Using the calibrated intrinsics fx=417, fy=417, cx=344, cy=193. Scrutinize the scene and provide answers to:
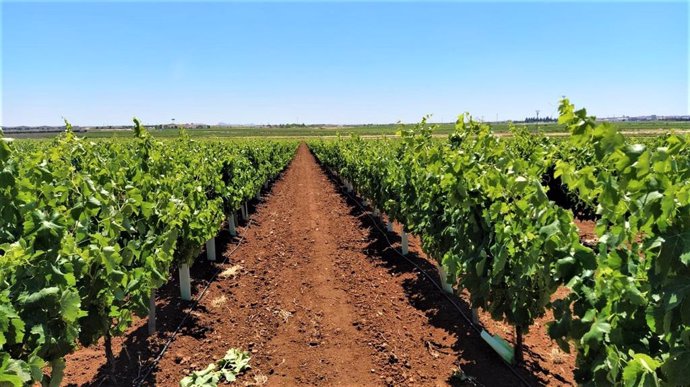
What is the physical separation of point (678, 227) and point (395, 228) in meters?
10.3

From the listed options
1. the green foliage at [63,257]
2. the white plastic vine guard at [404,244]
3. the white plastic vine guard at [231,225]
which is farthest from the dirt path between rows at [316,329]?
the white plastic vine guard at [231,225]

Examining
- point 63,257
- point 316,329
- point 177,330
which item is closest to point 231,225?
point 177,330

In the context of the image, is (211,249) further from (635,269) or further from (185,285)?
(635,269)

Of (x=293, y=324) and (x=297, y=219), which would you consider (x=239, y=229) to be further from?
(x=293, y=324)

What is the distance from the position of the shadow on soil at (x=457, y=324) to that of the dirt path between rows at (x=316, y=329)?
0.6 inches

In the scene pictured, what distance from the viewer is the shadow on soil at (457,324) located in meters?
4.81

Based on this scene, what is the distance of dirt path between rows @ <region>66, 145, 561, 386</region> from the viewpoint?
16.6 ft

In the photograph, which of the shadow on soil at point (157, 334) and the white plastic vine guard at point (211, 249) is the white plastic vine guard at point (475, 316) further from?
the white plastic vine guard at point (211, 249)

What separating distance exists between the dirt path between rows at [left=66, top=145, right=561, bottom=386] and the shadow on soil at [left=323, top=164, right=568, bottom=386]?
15 mm

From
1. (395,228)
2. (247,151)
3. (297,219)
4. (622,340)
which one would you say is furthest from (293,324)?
(247,151)

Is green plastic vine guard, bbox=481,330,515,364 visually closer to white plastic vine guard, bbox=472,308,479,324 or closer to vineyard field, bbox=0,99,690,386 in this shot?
vineyard field, bbox=0,99,690,386

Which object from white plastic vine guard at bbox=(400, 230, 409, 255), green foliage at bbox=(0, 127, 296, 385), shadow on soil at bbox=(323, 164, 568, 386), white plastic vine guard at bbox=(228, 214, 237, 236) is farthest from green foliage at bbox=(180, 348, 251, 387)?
white plastic vine guard at bbox=(228, 214, 237, 236)

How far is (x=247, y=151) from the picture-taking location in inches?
693

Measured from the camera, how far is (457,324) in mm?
6098
